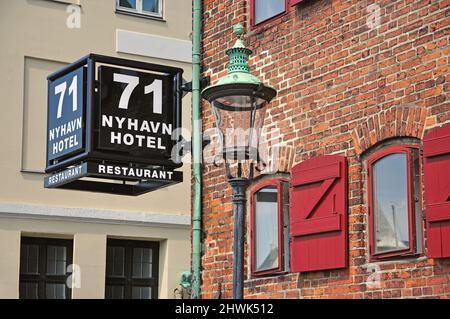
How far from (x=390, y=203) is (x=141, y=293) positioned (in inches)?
459

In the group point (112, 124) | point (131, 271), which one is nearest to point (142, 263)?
point (131, 271)

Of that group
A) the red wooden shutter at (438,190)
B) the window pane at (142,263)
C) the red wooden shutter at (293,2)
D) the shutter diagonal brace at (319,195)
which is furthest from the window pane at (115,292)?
the red wooden shutter at (438,190)

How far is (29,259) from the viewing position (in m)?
19.9

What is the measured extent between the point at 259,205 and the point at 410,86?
2.37m

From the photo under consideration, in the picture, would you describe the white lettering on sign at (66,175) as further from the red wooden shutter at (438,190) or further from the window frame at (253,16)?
the red wooden shutter at (438,190)

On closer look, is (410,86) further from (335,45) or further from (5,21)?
(5,21)

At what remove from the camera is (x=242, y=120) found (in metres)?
8.47

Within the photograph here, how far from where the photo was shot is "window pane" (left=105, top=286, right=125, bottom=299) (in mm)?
20545

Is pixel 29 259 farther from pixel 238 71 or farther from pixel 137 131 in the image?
pixel 238 71

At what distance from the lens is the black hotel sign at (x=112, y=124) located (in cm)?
1061

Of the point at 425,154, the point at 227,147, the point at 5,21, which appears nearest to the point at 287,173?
the point at 425,154

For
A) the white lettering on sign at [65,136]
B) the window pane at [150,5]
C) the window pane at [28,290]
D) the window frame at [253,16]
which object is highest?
the window pane at [150,5]

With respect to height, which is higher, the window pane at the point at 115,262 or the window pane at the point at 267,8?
the window pane at the point at 267,8

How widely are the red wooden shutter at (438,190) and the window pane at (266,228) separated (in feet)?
7.33
